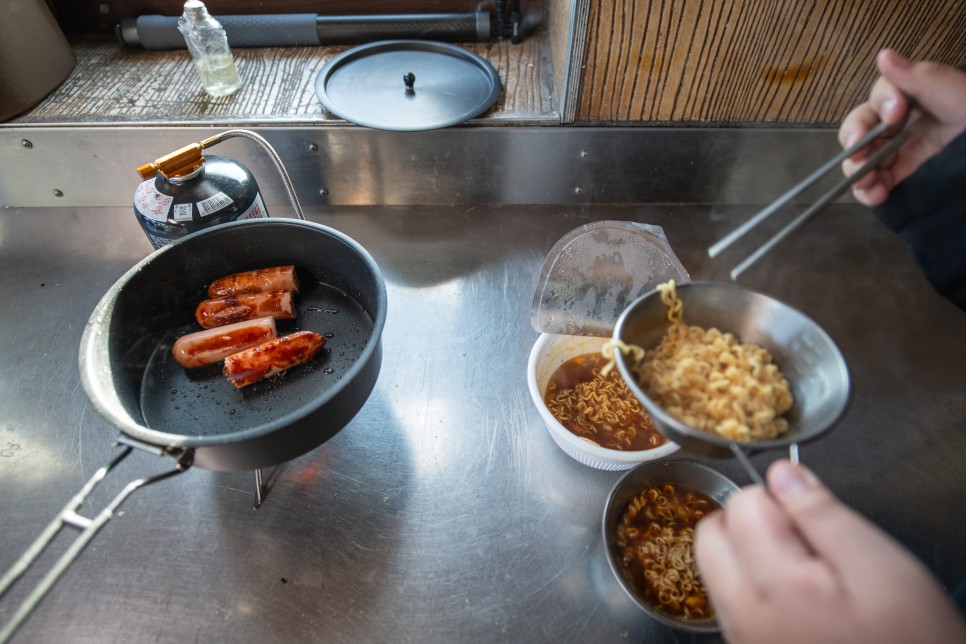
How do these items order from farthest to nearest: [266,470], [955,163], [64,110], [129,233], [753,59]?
[129,233]
[64,110]
[753,59]
[266,470]
[955,163]

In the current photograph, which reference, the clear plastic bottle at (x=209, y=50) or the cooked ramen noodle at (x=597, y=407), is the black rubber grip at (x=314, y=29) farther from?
the cooked ramen noodle at (x=597, y=407)

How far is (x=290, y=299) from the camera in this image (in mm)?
1330

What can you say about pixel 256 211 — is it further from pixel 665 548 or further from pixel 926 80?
pixel 926 80

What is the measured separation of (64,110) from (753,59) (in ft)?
6.74

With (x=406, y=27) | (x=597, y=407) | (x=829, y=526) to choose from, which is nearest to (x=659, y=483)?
(x=597, y=407)

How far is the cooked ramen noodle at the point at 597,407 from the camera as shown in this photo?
50.5 inches

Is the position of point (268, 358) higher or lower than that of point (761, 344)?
lower

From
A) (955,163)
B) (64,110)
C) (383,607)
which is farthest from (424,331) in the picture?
(64,110)

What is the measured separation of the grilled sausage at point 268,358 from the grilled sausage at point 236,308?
112 millimetres

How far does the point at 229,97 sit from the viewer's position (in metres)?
1.78

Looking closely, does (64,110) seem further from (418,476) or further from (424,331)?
(418,476)

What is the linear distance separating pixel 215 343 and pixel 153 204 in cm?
38

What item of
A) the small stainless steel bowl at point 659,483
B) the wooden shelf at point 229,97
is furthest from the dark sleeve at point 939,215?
the wooden shelf at point 229,97

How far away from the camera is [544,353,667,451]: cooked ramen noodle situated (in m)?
1.28
